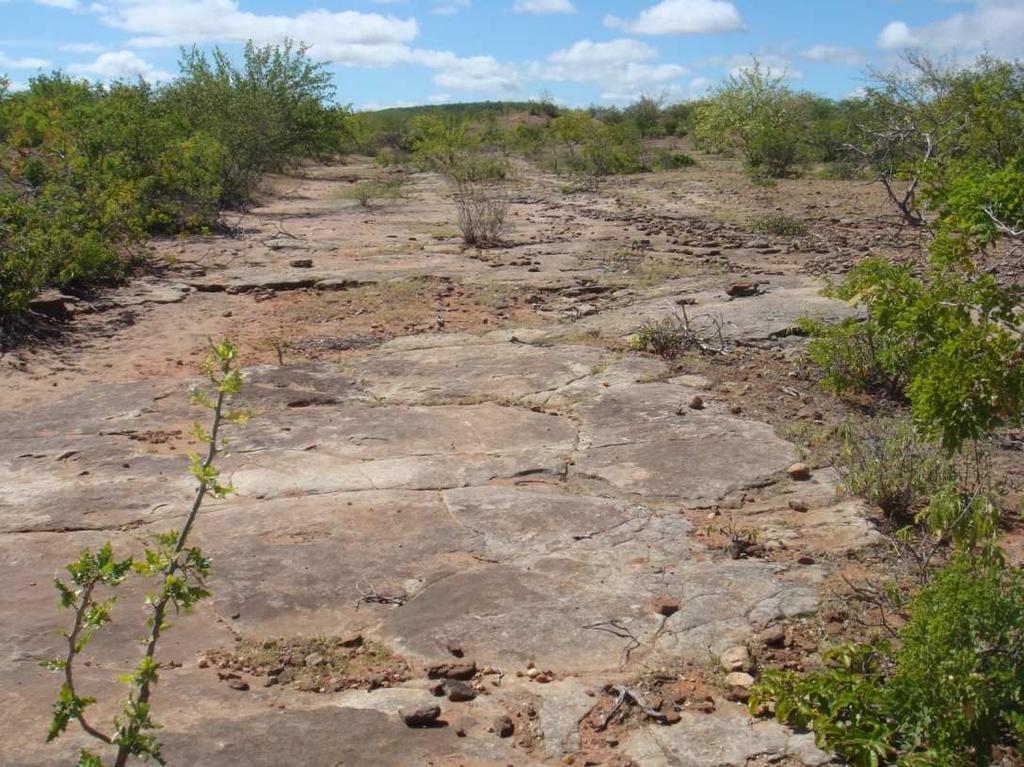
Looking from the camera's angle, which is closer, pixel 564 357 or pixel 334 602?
pixel 334 602

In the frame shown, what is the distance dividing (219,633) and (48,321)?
18.5 ft

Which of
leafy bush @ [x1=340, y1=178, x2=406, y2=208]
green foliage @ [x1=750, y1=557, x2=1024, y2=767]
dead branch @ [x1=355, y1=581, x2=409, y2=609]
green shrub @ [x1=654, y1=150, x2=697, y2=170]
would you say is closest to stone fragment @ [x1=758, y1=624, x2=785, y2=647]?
green foliage @ [x1=750, y1=557, x2=1024, y2=767]

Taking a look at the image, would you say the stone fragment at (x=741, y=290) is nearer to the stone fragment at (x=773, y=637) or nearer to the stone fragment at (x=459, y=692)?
the stone fragment at (x=773, y=637)

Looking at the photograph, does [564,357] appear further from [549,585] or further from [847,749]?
[847,749]

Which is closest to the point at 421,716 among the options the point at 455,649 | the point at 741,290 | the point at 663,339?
the point at 455,649

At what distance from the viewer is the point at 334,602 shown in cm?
392

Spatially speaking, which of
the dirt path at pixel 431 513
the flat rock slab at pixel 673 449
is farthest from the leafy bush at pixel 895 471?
the flat rock slab at pixel 673 449

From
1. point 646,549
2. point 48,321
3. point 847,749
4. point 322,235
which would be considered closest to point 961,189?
point 847,749

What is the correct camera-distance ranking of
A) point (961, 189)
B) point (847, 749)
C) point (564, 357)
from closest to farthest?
point (847, 749), point (961, 189), point (564, 357)

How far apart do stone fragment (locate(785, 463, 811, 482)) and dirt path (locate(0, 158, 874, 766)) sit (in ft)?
0.15

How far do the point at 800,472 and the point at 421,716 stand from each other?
256 centimetres

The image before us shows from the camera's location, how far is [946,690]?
2629 mm

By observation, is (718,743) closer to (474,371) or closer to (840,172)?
(474,371)

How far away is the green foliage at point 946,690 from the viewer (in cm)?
262
